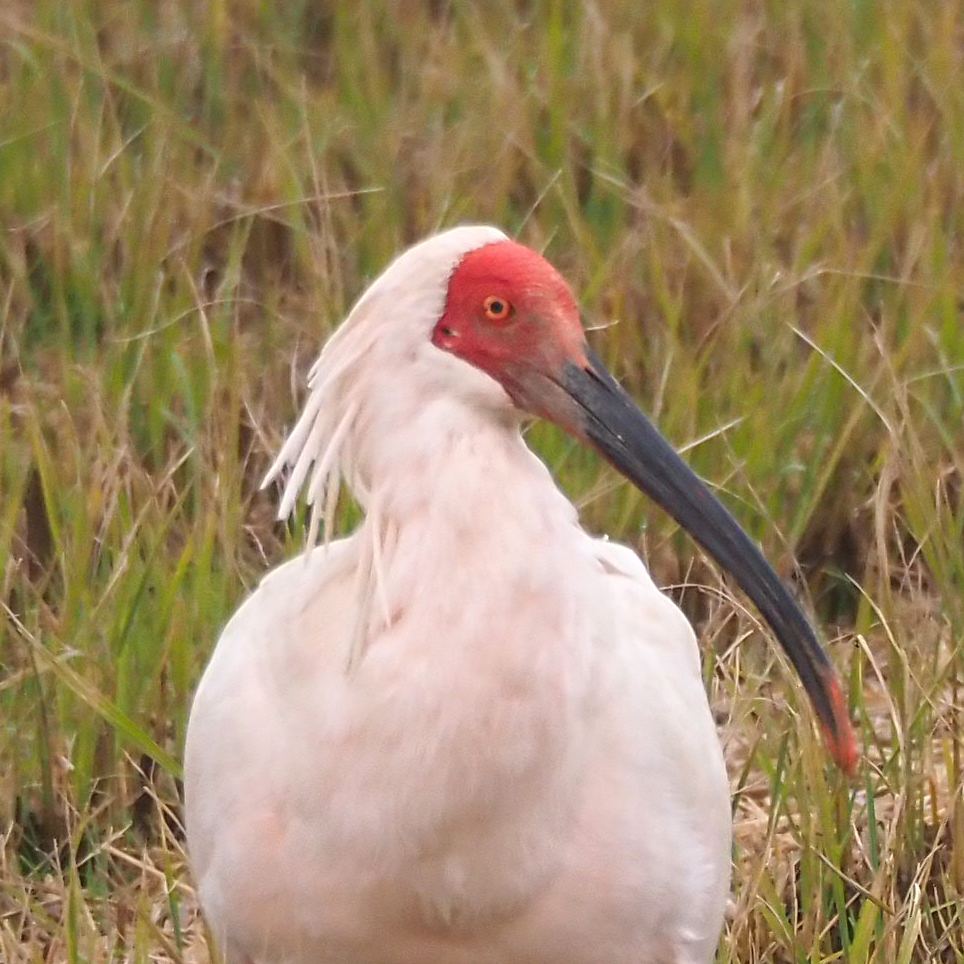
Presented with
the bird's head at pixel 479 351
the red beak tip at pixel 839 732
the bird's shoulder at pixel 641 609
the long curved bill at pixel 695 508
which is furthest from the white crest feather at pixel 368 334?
the red beak tip at pixel 839 732

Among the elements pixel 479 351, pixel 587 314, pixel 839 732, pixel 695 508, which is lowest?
pixel 839 732

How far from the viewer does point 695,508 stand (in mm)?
3008

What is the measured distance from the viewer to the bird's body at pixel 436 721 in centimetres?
275

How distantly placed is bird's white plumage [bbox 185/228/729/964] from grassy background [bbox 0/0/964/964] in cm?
37

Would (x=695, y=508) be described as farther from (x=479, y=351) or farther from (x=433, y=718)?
(x=433, y=718)

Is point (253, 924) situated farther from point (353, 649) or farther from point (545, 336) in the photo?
point (545, 336)

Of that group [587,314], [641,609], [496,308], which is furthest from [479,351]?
[587,314]

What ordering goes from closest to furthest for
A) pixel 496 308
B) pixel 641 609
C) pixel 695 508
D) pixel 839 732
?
pixel 496 308 → pixel 695 508 → pixel 839 732 → pixel 641 609

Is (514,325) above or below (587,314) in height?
above

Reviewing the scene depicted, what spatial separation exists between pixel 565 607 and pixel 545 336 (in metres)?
0.34

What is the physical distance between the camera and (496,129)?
17.9 ft

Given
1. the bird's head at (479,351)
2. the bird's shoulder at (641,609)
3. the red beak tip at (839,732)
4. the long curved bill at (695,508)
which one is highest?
the bird's head at (479,351)

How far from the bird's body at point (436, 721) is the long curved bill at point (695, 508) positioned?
106 millimetres

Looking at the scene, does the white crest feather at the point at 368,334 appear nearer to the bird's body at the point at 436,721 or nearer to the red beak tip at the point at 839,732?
the bird's body at the point at 436,721
